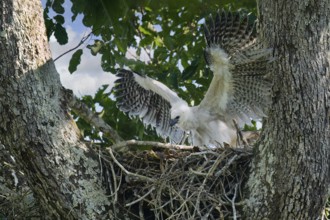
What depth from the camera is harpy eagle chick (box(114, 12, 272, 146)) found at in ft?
18.0

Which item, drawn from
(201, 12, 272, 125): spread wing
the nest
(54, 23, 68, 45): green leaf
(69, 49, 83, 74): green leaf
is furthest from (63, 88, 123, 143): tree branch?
(69, 49, 83, 74): green leaf

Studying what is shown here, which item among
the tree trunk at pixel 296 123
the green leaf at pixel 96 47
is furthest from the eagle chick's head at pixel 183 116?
the tree trunk at pixel 296 123

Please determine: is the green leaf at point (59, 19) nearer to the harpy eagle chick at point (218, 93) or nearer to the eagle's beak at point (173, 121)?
the harpy eagle chick at point (218, 93)

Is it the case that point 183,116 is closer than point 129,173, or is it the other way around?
point 129,173

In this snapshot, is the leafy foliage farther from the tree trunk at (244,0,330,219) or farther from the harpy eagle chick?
the tree trunk at (244,0,330,219)

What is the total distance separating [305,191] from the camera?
4.06 metres

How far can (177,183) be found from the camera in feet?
14.9

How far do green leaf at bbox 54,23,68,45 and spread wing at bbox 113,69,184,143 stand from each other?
2.68 ft

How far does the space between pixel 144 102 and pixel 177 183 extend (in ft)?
8.24

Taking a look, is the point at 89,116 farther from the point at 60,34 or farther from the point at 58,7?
the point at 58,7

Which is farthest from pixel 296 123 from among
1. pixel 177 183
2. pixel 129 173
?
pixel 129 173

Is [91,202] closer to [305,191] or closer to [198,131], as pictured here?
[305,191]

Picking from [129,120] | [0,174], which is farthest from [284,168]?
[129,120]

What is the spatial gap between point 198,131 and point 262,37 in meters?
2.32
